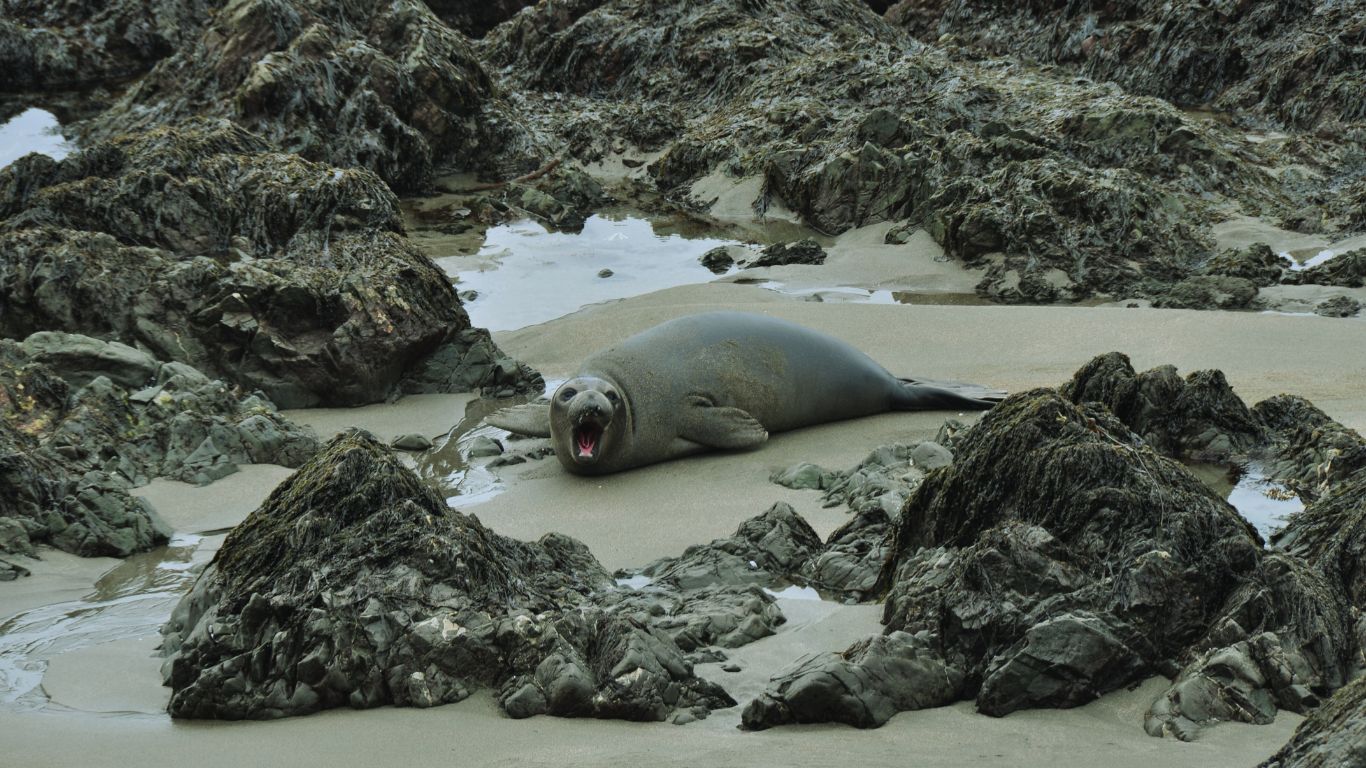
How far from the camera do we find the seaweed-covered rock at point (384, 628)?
2.90m

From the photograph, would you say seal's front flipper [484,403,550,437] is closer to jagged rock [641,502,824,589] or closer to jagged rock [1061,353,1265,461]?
jagged rock [641,502,824,589]

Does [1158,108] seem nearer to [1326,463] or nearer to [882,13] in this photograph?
[1326,463]

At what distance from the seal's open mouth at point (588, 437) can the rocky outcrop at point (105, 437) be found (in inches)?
50.7

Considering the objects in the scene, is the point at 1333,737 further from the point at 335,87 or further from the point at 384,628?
the point at 335,87

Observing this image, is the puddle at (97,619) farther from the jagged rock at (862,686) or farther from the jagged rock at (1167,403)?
the jagged rock at (1167,403)

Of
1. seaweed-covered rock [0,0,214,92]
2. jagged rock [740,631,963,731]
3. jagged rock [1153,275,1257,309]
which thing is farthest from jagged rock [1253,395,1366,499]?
seaweed-covered rock [0,0,214,92]

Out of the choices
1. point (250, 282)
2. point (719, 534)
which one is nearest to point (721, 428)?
point (719, 534)

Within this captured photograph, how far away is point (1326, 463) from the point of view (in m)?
4.34

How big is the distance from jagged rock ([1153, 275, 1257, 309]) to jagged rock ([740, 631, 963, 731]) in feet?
20.1

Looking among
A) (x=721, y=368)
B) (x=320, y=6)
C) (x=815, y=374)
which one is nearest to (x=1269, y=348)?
(x=815, y=374)

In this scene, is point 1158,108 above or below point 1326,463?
above

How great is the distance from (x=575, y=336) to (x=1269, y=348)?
4191 millimetres

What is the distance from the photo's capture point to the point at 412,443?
6426mm

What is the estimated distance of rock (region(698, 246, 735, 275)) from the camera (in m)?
10.2
